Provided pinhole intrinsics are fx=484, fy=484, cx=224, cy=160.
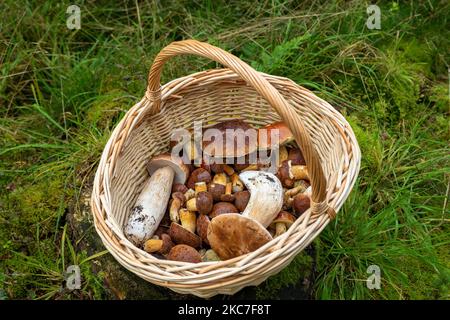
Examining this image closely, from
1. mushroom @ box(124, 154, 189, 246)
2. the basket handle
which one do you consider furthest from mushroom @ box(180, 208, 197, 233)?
the basket handle

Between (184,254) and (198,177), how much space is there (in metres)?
0.53

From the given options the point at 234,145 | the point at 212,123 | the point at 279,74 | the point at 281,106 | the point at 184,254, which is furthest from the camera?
the point at 279,74

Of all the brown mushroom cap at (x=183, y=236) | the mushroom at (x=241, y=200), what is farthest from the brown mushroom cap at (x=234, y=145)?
the brown mushroom cap at (x=183, y=236)

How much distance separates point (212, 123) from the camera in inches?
109

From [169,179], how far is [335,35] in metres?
1.61

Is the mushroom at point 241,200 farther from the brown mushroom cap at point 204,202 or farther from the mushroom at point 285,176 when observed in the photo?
the mushroom at point 285,176

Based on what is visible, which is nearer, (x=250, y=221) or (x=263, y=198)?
(x=250, y=221)

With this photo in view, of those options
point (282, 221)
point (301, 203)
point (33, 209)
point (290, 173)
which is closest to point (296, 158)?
point (290, 173)

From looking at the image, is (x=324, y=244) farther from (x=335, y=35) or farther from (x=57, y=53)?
(x=57, y=53)

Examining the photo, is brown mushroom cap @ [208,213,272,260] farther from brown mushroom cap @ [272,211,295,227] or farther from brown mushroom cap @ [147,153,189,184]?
brown mushroom cap @ [147,153,189,184]

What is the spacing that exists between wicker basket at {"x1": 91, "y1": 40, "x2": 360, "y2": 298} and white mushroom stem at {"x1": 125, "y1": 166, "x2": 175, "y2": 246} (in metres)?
0.08

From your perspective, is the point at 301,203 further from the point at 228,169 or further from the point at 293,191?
the point at 228,169

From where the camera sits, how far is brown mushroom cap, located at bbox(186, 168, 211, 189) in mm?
2539

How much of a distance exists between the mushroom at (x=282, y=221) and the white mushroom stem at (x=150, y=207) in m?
0.57
